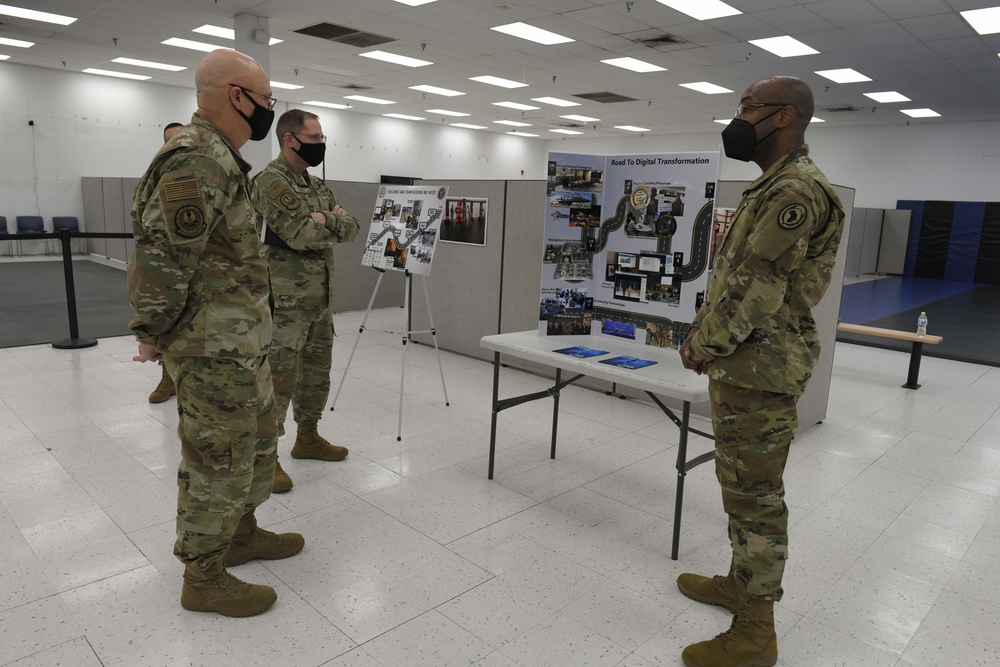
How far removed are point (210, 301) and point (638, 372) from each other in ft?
5.48

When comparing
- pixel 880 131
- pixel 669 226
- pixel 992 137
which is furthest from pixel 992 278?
pixel 669 226

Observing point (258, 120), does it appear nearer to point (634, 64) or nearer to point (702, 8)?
point (702, 8)

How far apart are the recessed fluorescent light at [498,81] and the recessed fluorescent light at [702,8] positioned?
519cm

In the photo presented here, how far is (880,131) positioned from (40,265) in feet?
60.2

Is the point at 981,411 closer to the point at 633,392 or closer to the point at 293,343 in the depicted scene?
the point at 633,392

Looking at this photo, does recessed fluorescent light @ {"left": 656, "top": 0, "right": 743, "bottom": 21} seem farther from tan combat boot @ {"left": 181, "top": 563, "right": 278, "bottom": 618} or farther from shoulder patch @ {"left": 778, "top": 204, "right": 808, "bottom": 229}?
tan combat boot @ {"left": 181, "top": 563, "right": 278, "bottom": 618}

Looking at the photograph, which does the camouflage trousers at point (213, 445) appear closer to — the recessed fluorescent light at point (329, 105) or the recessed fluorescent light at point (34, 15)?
the recessed fluorescent light at point (34, 15)

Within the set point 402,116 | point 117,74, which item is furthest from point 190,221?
point 402,116

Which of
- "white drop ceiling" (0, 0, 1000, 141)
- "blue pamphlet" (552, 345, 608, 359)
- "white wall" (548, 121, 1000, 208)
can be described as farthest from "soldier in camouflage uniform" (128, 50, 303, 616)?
"white wall" (548, 121, 1000, 208)

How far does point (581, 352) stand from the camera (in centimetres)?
304

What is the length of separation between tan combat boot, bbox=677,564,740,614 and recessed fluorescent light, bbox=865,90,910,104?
39.9 ft

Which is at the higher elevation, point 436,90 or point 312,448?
point 436,90

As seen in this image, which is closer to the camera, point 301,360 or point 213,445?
point 213,445

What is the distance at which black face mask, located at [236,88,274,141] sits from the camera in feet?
6.86
